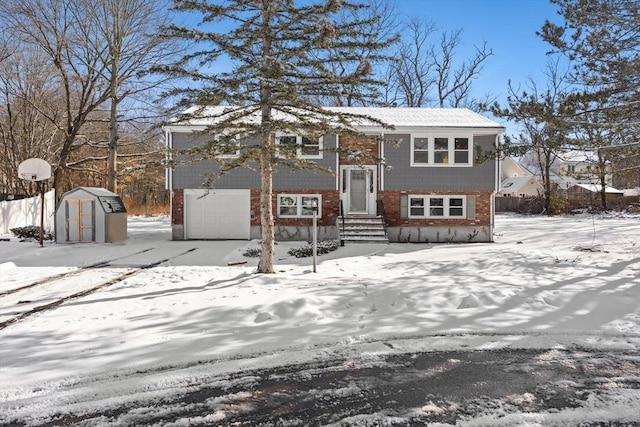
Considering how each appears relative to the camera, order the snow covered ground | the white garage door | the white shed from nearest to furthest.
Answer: the snow covered ground → the white shed → the white garage door

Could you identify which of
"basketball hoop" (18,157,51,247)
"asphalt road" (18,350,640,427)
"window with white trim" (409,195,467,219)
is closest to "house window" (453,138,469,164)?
"window with white trim" (409,195,467,219)

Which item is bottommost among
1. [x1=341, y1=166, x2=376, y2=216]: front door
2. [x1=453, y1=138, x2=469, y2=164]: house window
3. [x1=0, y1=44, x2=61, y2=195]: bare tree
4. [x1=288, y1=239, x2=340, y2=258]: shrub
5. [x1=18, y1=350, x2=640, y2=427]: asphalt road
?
[x1=18, y1=350, x2=640, y2=427]: asphalt road

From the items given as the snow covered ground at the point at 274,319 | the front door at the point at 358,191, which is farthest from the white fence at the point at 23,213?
the front door at the point at 358,191

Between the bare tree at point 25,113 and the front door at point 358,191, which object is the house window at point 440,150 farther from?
the bare tree at point 25,113

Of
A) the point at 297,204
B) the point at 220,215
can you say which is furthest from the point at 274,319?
the point at 220,215

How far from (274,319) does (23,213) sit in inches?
758

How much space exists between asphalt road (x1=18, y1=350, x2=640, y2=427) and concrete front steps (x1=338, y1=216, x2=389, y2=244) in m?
10.3

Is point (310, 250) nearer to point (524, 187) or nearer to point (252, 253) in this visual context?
point (252, 253)

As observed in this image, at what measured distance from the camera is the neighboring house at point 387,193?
16281 mm

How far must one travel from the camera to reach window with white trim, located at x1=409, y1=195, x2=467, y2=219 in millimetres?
16594

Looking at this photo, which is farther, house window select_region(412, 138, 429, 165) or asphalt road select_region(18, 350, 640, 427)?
house window select_region(412, 138, 429, 165)

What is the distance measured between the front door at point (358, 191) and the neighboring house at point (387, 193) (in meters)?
0.05

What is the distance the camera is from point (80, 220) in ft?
49.2

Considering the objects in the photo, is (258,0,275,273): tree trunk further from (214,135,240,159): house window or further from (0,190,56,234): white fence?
(0,190,56,234): white fence
